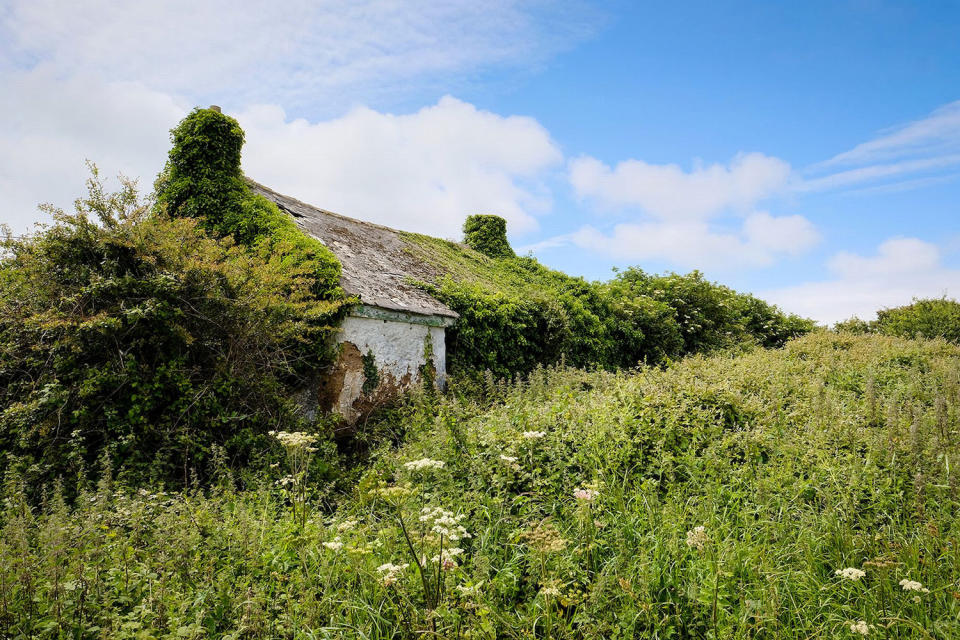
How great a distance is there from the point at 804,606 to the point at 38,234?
918 centimetres

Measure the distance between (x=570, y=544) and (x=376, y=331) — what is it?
21.6ft

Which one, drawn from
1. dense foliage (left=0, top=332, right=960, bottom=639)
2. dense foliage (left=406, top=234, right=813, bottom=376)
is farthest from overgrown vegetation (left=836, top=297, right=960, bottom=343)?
dense foliage (left=0, top=332, right=960, bottom=639)

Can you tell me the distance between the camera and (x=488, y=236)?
21.8 meters

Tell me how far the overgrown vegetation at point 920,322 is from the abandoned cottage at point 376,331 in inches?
698

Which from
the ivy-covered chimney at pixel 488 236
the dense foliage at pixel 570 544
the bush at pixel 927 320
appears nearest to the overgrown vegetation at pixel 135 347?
the dense foliage at pixel 570 544

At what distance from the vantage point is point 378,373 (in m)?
9.77

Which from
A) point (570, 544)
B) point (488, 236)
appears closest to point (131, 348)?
point (570, 544)

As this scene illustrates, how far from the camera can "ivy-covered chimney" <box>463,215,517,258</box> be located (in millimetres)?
21688

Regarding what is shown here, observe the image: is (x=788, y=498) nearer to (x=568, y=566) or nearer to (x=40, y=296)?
(x=568, y=566)

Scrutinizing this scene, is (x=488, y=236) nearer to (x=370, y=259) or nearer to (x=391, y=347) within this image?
(x=370, y=259)

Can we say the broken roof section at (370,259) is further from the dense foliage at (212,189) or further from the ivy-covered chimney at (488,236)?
the ivy-covered chimney at (488,236)

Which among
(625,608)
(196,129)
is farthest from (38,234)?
(625,608)

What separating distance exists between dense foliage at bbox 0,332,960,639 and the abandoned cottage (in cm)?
344

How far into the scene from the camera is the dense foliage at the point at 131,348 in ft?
20.5
